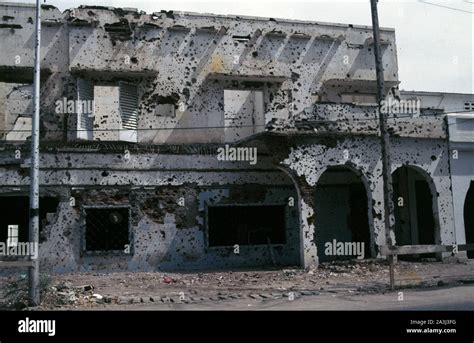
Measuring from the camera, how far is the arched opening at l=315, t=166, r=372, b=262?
20422mm

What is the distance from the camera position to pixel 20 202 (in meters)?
17.6

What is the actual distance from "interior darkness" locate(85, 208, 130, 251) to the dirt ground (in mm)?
1125

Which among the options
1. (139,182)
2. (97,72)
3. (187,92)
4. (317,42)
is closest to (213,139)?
(187,92)

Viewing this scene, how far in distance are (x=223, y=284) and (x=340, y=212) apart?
7.94 m

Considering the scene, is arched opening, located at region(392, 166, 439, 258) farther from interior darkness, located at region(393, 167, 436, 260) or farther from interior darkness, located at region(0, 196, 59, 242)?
interior darkness, located at region(0, 196, 59, 242)

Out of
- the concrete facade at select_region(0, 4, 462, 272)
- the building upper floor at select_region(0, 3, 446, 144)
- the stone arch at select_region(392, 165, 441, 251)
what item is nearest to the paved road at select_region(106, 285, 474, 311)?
the concrete facade at select_region(0, 4, 462, 272)

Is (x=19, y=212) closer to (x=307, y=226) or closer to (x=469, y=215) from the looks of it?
(x=307, y=226)

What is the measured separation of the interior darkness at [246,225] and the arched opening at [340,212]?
193 centimetres

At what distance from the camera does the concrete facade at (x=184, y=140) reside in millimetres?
17344

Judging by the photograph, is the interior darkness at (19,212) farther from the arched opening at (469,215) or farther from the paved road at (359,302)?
the arched opening at (469,215)

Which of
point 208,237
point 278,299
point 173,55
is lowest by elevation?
point 278,299

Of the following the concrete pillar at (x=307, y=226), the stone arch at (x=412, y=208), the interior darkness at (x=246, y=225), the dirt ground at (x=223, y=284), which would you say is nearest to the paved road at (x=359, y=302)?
the dirt ground at (x=223, y=284)

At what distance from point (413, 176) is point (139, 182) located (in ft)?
36.6

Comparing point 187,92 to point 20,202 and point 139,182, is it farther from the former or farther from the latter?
point 20,202
